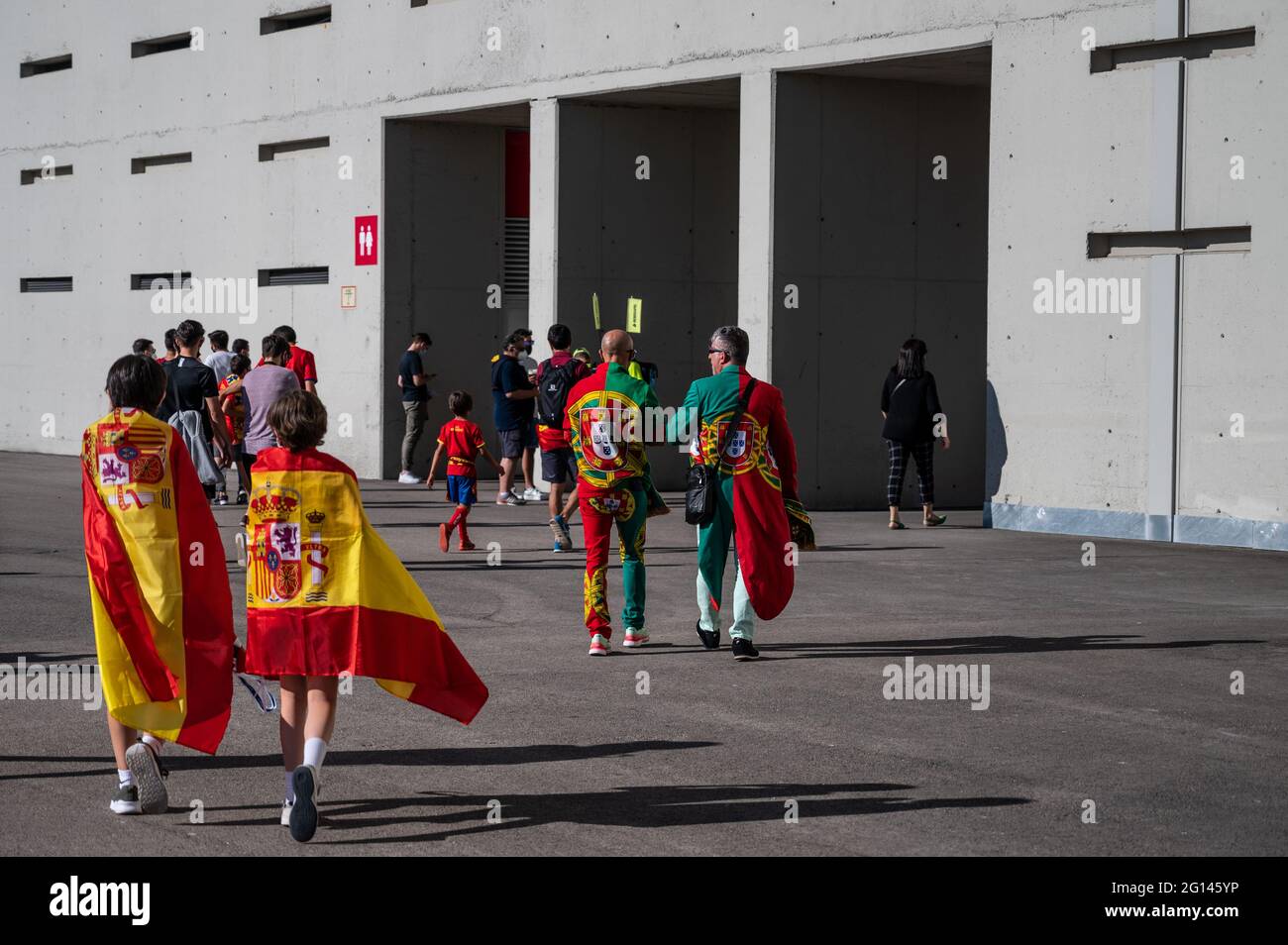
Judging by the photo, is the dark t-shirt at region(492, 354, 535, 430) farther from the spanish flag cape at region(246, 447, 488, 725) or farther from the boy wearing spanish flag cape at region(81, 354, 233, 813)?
the spanish flag cape at region(246, 447, 488, 725)

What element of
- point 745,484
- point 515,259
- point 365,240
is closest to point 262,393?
point 745,484

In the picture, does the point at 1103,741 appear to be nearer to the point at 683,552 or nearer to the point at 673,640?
the point at 673,640

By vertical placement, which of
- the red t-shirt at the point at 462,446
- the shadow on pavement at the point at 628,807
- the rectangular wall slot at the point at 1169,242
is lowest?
the shadow on pavement at the point at 628,807

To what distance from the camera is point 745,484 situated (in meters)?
11.1

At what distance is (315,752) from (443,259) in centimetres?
2094

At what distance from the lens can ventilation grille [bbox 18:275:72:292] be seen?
33.0 metres

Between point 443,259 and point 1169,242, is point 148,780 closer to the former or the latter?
point 1169,242

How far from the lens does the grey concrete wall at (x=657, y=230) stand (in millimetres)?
24203


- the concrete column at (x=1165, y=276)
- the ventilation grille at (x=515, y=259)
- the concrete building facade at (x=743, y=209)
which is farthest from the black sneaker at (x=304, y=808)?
the ventilation grille at (x=515, y=259)

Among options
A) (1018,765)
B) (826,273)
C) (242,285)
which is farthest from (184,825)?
(242,285)

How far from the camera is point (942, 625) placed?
1255 centimetres

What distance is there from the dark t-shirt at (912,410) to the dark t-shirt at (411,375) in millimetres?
8302

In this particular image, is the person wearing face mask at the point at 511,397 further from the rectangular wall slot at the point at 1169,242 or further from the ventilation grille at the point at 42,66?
the ventilation grille at the point at 42,66
